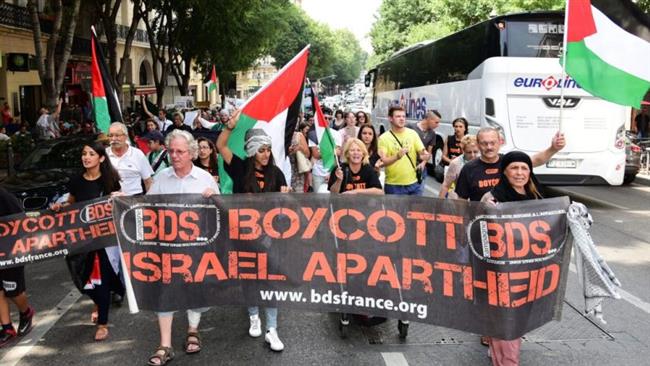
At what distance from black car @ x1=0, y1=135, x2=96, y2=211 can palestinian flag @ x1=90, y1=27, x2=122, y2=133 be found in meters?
0.72

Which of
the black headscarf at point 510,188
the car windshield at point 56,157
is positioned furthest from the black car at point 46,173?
the black headscarf at point 510,188

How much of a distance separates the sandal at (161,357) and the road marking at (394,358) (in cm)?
161

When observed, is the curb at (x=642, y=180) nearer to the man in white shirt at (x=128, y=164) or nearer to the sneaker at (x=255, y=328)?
the man in white shirt at (x=128, y=164)

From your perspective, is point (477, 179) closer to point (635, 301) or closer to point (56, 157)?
point (635, 301)

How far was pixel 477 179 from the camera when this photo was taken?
17.7ft

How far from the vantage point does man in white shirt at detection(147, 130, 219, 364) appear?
16.3ft

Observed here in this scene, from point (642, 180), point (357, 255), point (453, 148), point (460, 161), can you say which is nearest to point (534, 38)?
point (453, 148)

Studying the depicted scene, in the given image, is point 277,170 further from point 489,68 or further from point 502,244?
point 489,68

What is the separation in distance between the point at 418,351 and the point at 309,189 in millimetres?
4048

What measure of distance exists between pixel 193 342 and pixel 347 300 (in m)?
1.36

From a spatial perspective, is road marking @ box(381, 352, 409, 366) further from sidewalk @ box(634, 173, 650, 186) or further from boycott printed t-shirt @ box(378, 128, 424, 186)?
sidewalk @ box(634, 173, 650, 186)

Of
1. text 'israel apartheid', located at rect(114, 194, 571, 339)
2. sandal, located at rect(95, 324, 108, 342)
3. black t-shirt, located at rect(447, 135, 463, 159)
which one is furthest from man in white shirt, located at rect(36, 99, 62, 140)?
text 'israel apartheid', located at rect(114, 194, 571, 339)

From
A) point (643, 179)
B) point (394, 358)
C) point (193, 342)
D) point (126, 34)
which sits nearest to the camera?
point (394, 358)

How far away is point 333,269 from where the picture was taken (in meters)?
4.68
